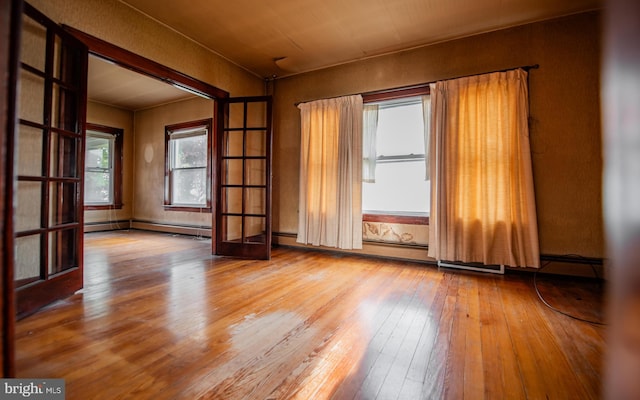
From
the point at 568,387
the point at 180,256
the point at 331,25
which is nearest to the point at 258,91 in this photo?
the point at 331,25

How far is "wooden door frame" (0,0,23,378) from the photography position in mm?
453

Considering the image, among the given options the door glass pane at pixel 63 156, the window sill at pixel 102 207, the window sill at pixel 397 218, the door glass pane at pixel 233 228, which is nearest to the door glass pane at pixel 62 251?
the door glass pane at pixel 63 156

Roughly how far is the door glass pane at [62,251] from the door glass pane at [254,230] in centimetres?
182

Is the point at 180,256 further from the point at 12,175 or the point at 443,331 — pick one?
the point at 12,175

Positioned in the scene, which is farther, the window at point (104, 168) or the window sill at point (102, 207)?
the window at point (104, 168)

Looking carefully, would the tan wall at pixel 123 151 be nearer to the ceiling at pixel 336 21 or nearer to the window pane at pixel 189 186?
the window pane at pixel 189 186

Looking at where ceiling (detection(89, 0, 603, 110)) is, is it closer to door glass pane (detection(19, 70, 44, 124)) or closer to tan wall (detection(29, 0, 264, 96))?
tan wall (detection(29, 0, 264, 96))

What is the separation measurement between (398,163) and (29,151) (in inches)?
137

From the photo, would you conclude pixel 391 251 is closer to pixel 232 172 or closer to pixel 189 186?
pixel 232 172

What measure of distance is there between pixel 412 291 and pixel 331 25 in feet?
9.25

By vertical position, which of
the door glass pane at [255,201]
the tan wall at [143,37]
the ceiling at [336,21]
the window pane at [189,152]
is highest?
the ceiling at [336,21]

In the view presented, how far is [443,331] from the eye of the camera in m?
1.76

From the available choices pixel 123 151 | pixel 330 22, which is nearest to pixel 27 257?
pixel 330 22

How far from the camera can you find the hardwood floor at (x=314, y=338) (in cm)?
124
